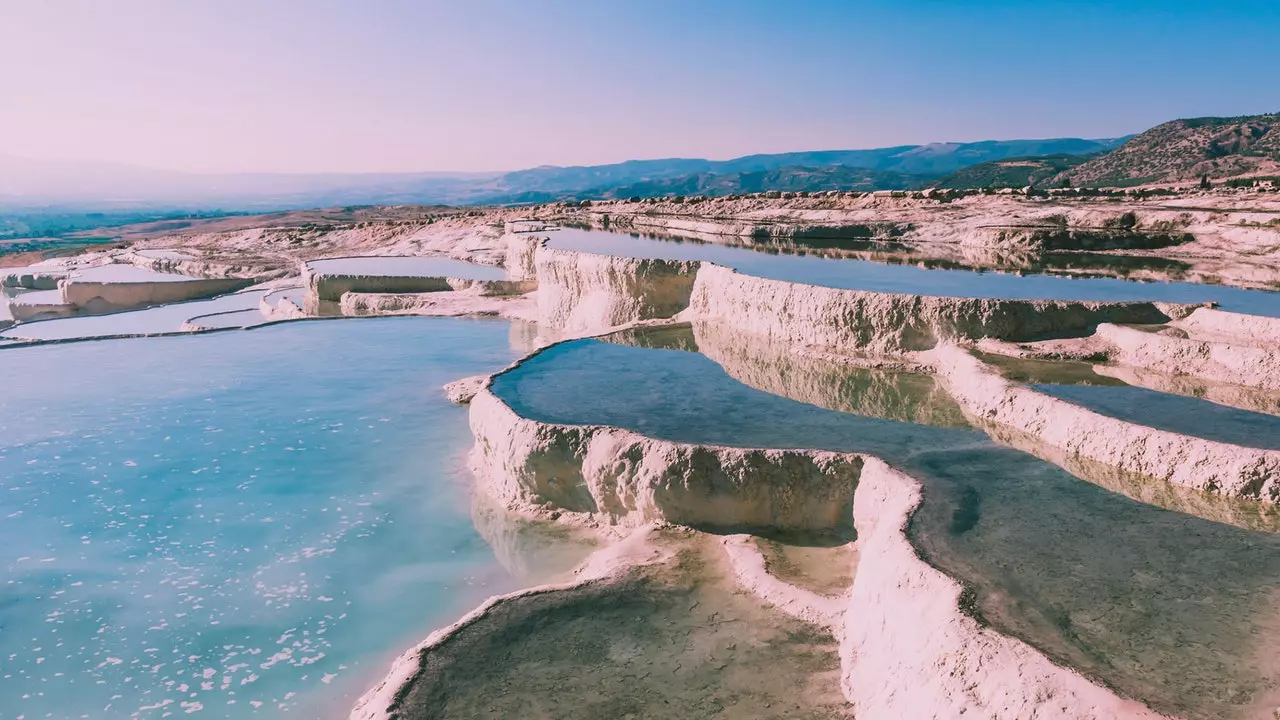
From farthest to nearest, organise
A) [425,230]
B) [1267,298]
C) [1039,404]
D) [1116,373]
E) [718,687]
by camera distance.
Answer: [425,230] → [1267,298] → [1116,373] → [1039,404] → [718,687]

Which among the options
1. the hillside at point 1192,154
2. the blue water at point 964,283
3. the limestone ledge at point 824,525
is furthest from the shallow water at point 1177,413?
the hillside at point 1192,154

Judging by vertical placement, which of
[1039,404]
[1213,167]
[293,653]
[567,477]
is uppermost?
[1213,167]

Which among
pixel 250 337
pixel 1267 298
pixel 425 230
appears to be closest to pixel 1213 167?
pixel 1267 298

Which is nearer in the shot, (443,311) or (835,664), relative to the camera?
(835,664)

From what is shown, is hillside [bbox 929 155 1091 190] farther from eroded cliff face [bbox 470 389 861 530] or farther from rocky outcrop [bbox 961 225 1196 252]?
eroded cliff face [bbox 470 389 861 530]

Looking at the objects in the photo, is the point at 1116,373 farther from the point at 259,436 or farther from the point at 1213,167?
the point at 1213,167

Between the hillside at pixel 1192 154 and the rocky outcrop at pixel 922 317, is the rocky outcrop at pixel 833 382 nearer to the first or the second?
the rocky outcrop at pixel 922 317

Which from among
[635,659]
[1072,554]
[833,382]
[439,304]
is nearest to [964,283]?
[833,382]
